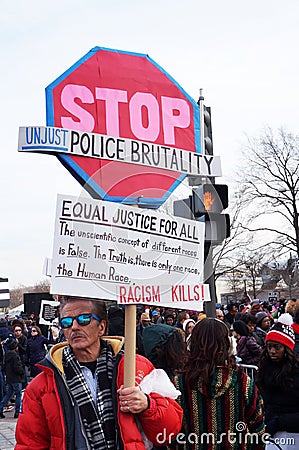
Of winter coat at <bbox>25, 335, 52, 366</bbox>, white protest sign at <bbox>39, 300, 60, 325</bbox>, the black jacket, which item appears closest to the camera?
the black jacket

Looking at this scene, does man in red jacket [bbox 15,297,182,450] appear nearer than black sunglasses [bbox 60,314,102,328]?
Yes

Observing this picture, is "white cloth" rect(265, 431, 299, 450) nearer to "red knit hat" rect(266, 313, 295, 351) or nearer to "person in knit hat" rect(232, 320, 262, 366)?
"red knit hat" rect(266, 313, 295, 351)

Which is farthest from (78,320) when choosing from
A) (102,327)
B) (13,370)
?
(13,370)

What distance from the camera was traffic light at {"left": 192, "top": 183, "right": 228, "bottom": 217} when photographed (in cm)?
632

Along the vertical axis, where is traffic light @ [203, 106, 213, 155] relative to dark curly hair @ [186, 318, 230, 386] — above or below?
above

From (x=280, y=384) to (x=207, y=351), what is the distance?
4.49ft

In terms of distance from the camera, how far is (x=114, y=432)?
3.14m

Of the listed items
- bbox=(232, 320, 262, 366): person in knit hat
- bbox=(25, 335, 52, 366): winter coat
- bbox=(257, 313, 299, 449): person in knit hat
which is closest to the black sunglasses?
bbox=(257, 313, 299, 449): person in knit hat

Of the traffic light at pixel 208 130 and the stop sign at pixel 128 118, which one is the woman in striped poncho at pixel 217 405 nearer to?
the stop sign at pixel 128 118

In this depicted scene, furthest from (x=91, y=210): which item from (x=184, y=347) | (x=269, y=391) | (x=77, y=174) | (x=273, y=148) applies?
(x=273, y=148)

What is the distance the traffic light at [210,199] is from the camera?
6.32 metres

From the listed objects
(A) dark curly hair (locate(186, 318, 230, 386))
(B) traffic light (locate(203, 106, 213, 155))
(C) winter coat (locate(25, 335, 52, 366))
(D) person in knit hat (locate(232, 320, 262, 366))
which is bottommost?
(A) dark curly hair (locate(186, 318, 230, 386))

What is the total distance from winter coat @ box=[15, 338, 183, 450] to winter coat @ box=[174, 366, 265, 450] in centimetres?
65

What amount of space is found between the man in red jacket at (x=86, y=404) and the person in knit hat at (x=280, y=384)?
1973 mm
